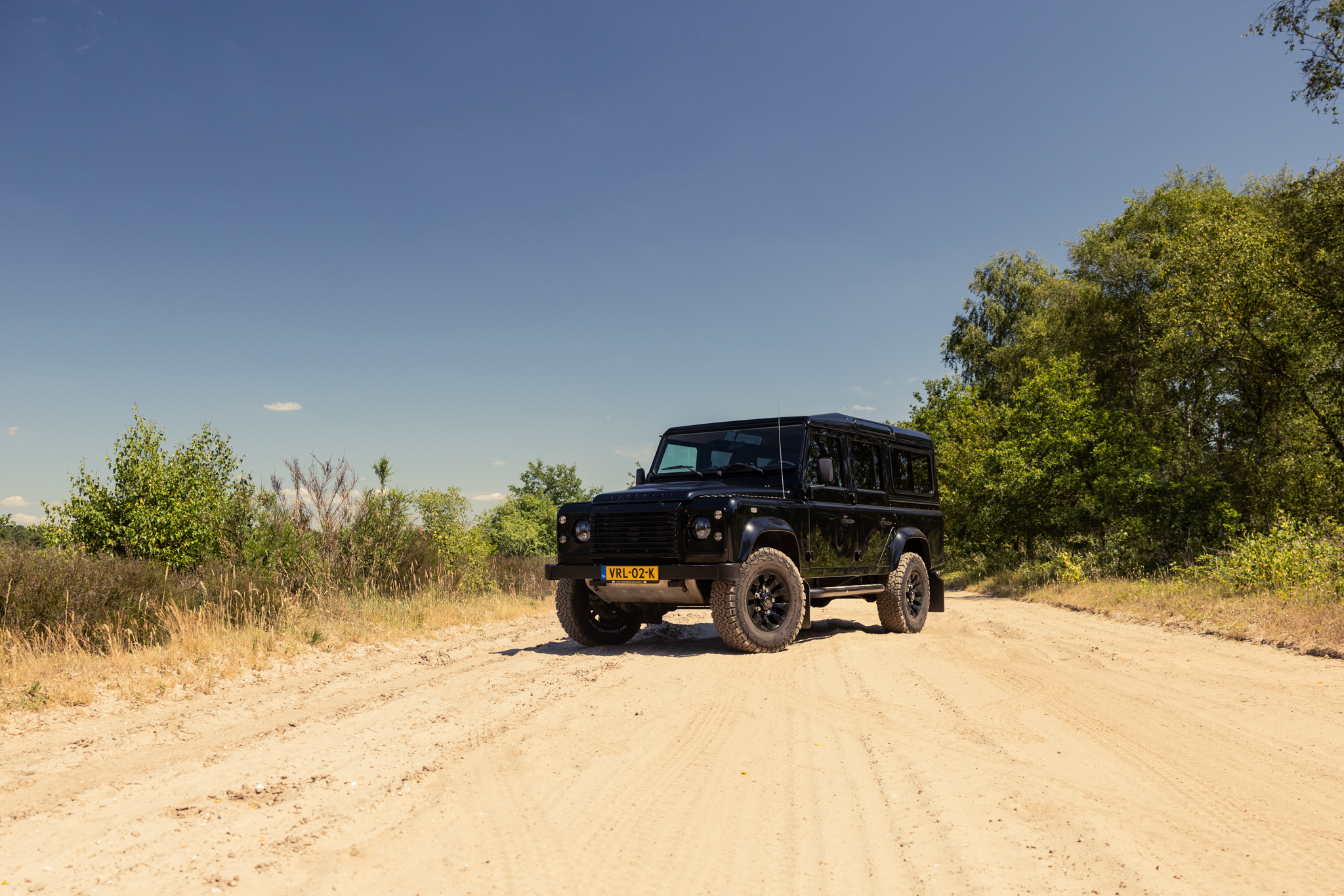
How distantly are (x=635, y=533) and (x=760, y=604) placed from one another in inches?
58.1

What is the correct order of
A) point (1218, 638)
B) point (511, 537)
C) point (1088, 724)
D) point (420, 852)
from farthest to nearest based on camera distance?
1. point (511, 537)
2. point (1218, 638)
3. point (1088, 724)
4. point (420, 852)

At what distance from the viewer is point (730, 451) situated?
9570 mm

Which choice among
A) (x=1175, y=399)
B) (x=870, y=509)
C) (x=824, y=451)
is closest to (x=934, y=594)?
(x=870, y=509)

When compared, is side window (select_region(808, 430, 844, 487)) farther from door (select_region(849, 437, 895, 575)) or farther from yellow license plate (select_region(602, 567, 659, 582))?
yellow license plate (select_region(602, 567, 659, 582))

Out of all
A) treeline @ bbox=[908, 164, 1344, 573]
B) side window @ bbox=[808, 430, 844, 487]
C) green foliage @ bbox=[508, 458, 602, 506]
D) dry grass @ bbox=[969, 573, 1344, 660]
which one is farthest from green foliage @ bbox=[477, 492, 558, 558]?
side window @ bbox=[808, 430, 844, 487]

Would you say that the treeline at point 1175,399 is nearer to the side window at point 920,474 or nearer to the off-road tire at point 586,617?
the side window at point 920,474

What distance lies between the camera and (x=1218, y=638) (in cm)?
944

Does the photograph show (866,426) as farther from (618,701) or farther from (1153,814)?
(1153,814)

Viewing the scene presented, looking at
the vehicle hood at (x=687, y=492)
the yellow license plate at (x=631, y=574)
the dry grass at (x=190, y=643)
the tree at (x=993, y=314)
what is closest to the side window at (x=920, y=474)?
the vehicle hood at (x=687, y=492)

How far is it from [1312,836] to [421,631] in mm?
9672

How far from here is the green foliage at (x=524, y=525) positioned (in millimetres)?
76312

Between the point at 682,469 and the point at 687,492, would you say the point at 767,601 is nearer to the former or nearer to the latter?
the point at 687,492

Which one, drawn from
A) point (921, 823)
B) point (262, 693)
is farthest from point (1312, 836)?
point (262, 693)

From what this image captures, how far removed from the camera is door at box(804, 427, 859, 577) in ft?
29.6
